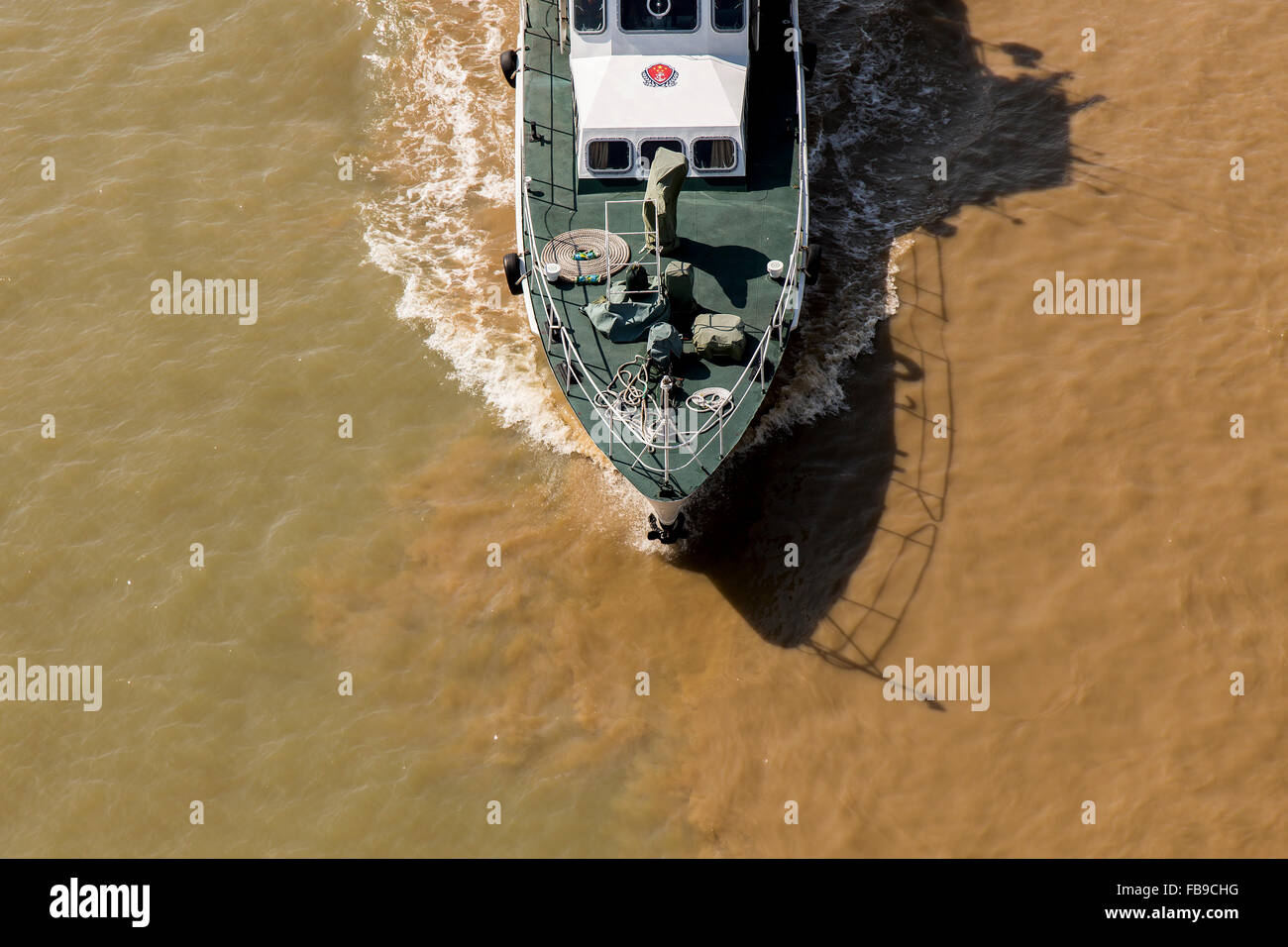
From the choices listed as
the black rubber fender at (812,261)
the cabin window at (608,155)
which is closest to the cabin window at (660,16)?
the cabin window at (608,155)

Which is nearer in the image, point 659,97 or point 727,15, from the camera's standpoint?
point 659,97

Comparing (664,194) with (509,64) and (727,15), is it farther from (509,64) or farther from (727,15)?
(509,64)

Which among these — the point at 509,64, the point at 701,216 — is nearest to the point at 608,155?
the point at 701,216

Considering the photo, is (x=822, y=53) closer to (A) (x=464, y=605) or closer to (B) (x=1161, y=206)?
(B) (x=1161, y=206)

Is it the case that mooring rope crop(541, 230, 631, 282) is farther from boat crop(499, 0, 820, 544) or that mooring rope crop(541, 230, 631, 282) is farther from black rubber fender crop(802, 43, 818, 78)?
black rubber fender crop(802, 43, 818, 78)

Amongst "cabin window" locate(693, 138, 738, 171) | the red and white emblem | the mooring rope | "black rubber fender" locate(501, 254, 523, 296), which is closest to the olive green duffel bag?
the mooring rope

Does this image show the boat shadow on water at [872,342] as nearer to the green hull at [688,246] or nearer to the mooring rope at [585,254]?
the green hull at [688,246]

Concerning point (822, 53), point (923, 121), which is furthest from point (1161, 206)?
point (822, 53)
